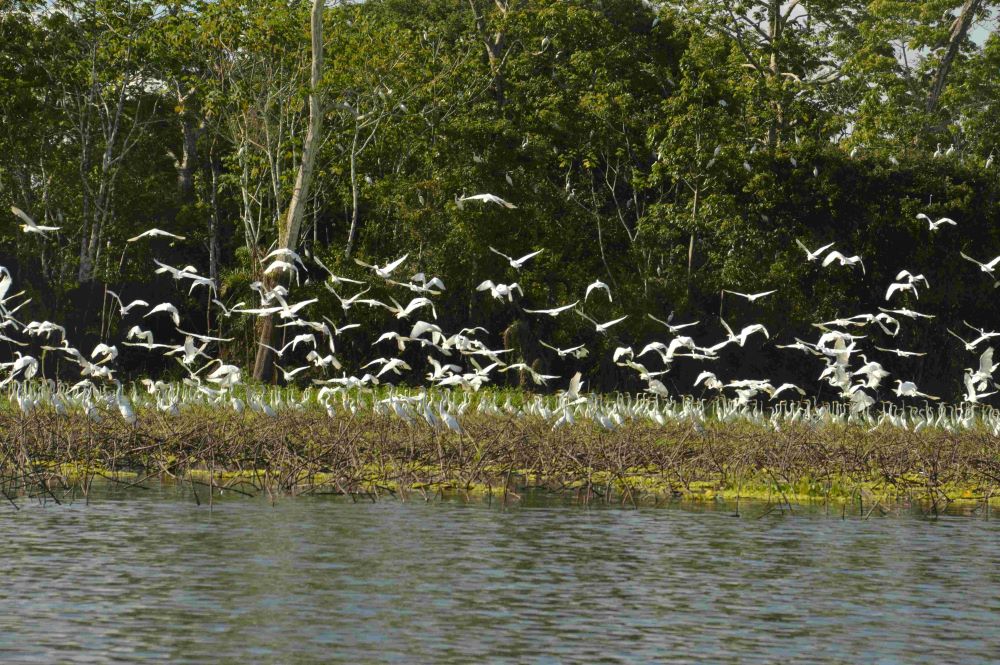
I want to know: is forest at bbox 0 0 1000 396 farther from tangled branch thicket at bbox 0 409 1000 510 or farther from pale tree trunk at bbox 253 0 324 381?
tangled branch thicket at bbox 0 409 1000 510

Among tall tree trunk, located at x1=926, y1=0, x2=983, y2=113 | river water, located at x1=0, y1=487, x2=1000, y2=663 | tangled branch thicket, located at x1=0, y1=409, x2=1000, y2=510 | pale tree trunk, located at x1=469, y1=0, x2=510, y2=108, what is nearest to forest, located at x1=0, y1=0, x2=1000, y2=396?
pale tree trunk, located at x1=469, y1=0, x2=510, y2=108

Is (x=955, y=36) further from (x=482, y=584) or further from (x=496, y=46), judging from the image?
(x=482, y=584)

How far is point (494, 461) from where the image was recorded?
16.7 metres

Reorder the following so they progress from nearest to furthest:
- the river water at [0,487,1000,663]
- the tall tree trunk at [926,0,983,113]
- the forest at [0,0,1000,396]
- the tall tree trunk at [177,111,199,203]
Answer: the river water at [0,487,1000,663] < the forest at [0,0,1000,396] < the tall tree trunk at [177,111,199,203] < the tall tree trunk at [926,0,983,113]

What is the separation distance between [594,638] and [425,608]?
3.80 ft

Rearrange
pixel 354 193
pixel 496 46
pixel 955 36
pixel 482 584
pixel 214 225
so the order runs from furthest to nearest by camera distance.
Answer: pixel 955 36, pixel 214 225, pixel 496 46, pixel 354 193, pixel 482 584

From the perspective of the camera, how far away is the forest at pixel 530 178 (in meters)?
32.7

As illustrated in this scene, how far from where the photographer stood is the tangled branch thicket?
15359 mm

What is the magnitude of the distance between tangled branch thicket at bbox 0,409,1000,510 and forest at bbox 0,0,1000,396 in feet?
46.8

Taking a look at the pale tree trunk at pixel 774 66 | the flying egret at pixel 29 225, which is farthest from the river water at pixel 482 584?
the pale tree trunk at pixel 774 66

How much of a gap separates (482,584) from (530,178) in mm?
24533

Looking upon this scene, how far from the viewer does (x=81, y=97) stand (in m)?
37.7

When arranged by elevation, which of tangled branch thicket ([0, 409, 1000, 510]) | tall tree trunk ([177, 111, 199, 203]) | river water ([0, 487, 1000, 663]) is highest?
tall tree trunk ([177, 111, 199, 203])

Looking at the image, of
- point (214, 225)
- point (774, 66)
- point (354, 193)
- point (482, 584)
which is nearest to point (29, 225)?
point (482, 584)
